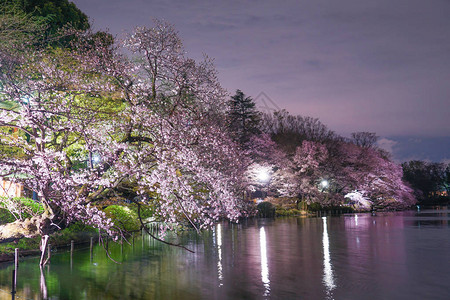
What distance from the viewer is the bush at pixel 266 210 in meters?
51.7

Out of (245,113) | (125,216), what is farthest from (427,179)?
(125,216)

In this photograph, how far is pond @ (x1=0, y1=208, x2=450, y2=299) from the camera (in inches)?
463

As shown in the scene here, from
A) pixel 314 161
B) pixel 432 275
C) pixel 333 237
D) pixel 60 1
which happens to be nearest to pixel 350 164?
pixel 314 161

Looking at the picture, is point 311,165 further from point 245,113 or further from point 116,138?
point 116,138

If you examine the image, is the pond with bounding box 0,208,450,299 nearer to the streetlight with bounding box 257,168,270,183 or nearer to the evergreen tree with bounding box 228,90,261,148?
the streetlight with bounding box 257,168,270,183

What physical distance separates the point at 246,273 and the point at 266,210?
37.8m

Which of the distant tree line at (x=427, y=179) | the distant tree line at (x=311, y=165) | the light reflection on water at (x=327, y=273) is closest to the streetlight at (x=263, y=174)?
the distant tree line at (x=311, y=165)

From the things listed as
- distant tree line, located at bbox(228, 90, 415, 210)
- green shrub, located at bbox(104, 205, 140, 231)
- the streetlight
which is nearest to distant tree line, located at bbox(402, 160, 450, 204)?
distant tree line, located at bbox(228, 90, 415, 210)

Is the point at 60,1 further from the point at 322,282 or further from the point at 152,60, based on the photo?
the point at 322,282

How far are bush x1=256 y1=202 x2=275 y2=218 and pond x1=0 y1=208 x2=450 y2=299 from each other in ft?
93.5

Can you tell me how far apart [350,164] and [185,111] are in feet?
169

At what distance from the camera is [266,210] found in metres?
52.1

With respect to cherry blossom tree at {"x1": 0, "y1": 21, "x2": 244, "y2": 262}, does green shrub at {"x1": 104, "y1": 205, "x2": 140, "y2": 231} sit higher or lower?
lower

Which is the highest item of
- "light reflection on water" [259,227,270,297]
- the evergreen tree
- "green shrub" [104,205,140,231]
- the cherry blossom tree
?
the evergreen tree
